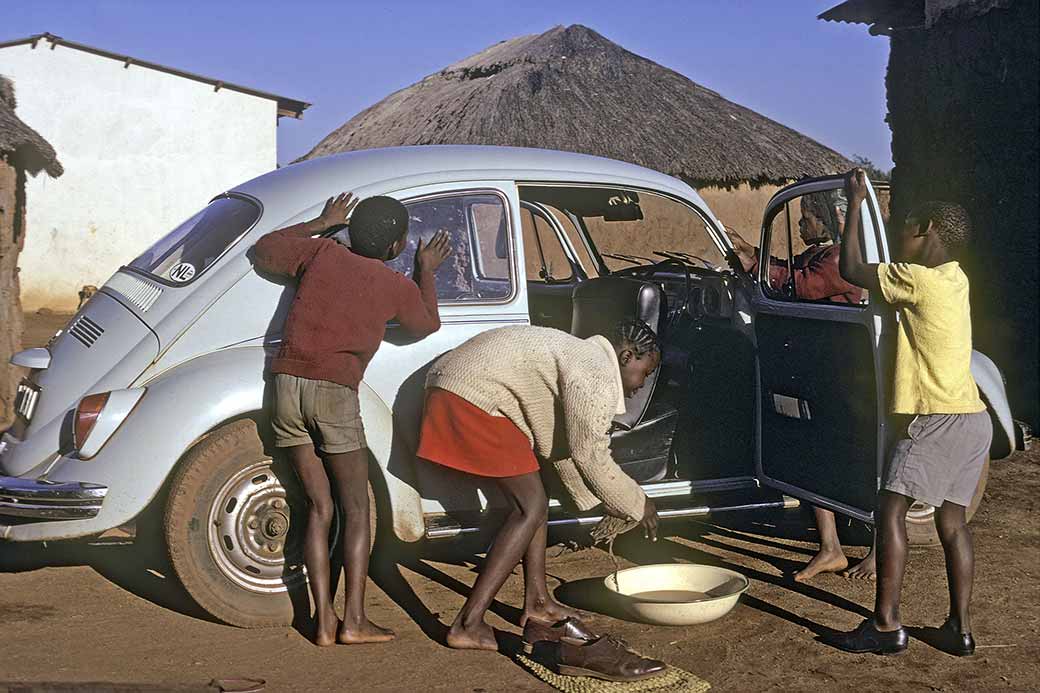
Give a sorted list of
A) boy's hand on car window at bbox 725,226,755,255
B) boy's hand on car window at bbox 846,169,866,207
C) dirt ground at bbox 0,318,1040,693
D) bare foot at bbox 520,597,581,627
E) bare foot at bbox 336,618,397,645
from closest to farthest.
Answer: dirt ground at bbox 0,318,1040,693 < bare foot at bbox 336,618,397,645 < boy's hand on car window at bbox 846,169,866,207 < bare foot at bbox 520,597,581,627 < boy's hand on car window at bbox 725,226,755,255

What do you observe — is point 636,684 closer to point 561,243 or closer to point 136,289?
point 136,289

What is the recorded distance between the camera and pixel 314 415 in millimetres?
4480

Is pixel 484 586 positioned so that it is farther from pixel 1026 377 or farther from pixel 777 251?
pixel 777 251

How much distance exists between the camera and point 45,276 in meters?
21.5

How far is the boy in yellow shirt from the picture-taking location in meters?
4.46

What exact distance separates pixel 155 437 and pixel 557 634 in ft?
5.61

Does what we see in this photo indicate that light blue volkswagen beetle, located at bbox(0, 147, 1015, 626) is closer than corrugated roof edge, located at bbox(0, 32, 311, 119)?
Yes

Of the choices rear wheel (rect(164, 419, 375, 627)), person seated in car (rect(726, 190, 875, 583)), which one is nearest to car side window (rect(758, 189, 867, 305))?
person seated in car (rect(726, 190, 875, 583))

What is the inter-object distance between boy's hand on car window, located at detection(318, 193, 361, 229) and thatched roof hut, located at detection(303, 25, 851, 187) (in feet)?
35.6

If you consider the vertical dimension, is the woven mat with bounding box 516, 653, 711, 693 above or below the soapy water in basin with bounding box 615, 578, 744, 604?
below

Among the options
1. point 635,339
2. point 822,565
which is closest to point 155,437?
point 635,339

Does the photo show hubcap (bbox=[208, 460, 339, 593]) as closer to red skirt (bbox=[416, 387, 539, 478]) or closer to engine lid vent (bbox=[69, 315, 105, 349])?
red skirt (bbox=[416, 387, 539, 478])

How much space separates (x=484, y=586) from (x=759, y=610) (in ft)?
4.54

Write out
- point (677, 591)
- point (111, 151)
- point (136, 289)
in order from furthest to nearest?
point (111, 151) < point (677, 591) < point (136, 289)
